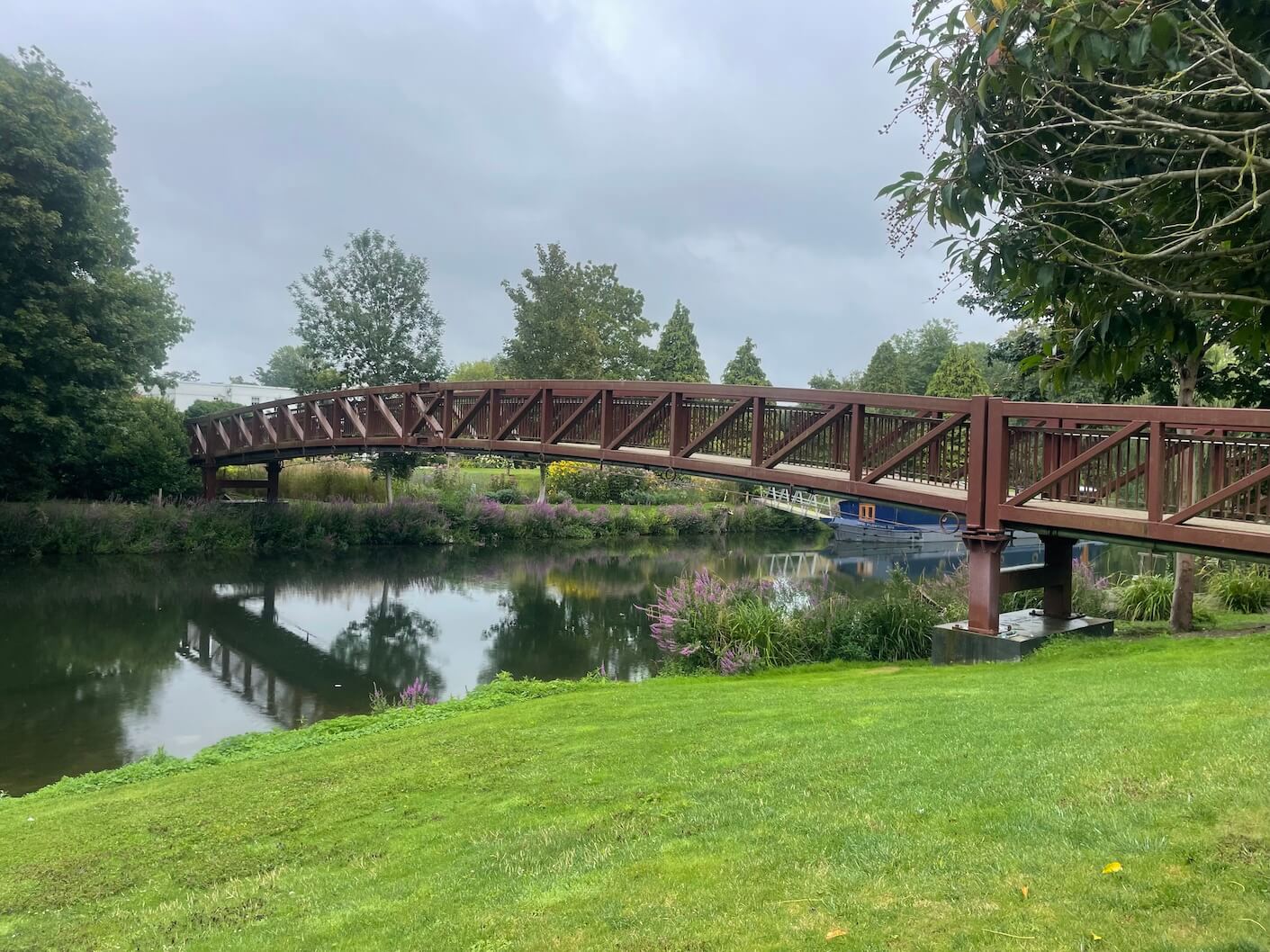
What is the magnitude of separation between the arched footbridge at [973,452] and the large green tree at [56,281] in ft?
32.4

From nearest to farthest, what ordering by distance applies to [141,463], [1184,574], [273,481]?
[1184,574] → [141,463] → [273,481]

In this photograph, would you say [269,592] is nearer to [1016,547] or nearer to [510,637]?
[510,637]

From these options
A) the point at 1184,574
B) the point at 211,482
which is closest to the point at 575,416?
the point at 1184,574

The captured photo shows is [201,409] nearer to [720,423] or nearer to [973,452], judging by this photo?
[720,423]

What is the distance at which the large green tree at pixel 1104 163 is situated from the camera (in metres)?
3.33

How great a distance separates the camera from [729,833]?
426 centimetres

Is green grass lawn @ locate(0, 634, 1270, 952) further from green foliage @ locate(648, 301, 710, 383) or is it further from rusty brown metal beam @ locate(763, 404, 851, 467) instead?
green foliage @ locate(648, 301, 710, 383)

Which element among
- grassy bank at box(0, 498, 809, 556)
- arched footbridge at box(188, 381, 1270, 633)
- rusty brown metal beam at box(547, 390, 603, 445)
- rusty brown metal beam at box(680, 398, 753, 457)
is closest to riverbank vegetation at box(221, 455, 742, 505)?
grassy bank at box(0, 498, 809, 556)

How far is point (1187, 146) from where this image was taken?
373cm

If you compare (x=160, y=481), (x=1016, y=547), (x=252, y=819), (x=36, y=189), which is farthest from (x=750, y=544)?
(x=252, y=819)

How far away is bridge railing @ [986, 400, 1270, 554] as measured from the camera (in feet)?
26.9

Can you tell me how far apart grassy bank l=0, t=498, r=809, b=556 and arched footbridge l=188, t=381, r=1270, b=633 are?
39.5ft

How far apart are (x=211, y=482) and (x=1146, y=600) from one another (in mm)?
28660

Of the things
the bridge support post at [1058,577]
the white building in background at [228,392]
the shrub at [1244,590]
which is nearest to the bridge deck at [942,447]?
the bridge support post at [1058,577]
